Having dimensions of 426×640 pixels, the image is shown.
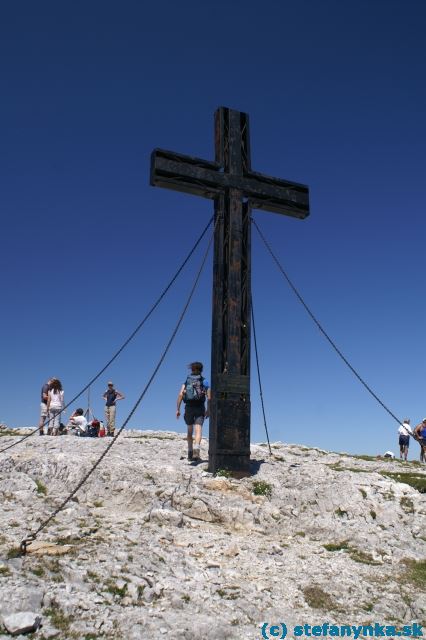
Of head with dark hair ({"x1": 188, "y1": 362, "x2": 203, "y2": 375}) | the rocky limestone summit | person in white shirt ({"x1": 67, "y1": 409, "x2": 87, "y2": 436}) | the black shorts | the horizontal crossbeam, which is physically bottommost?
the rocky limestone summit

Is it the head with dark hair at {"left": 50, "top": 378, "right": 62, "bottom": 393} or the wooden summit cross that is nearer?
the wooden summit cross

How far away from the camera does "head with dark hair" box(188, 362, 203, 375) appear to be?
483 inches

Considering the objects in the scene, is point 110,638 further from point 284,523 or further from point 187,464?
point 187,464

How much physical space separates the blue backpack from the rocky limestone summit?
1453 mm

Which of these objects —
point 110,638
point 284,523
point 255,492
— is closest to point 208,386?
point 255,492

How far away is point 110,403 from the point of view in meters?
19.0

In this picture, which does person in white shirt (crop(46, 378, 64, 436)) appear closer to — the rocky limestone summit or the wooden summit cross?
the rocky limestone summit

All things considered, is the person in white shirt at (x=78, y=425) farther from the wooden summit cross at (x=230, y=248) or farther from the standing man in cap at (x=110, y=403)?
the wooden summit cross at (x=230, y=248)

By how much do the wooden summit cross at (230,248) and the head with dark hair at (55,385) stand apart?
285 inches

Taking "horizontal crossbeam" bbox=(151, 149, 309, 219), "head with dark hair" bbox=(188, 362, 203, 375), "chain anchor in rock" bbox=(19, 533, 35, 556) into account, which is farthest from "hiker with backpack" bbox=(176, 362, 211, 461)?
"chain anchor in rock" bbox=(19, 533, 35, 556)

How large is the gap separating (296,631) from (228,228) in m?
8.38

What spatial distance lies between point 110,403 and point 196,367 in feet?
25.5

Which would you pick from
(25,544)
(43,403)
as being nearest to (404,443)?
(43,403)

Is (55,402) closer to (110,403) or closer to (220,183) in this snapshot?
(110,403)
